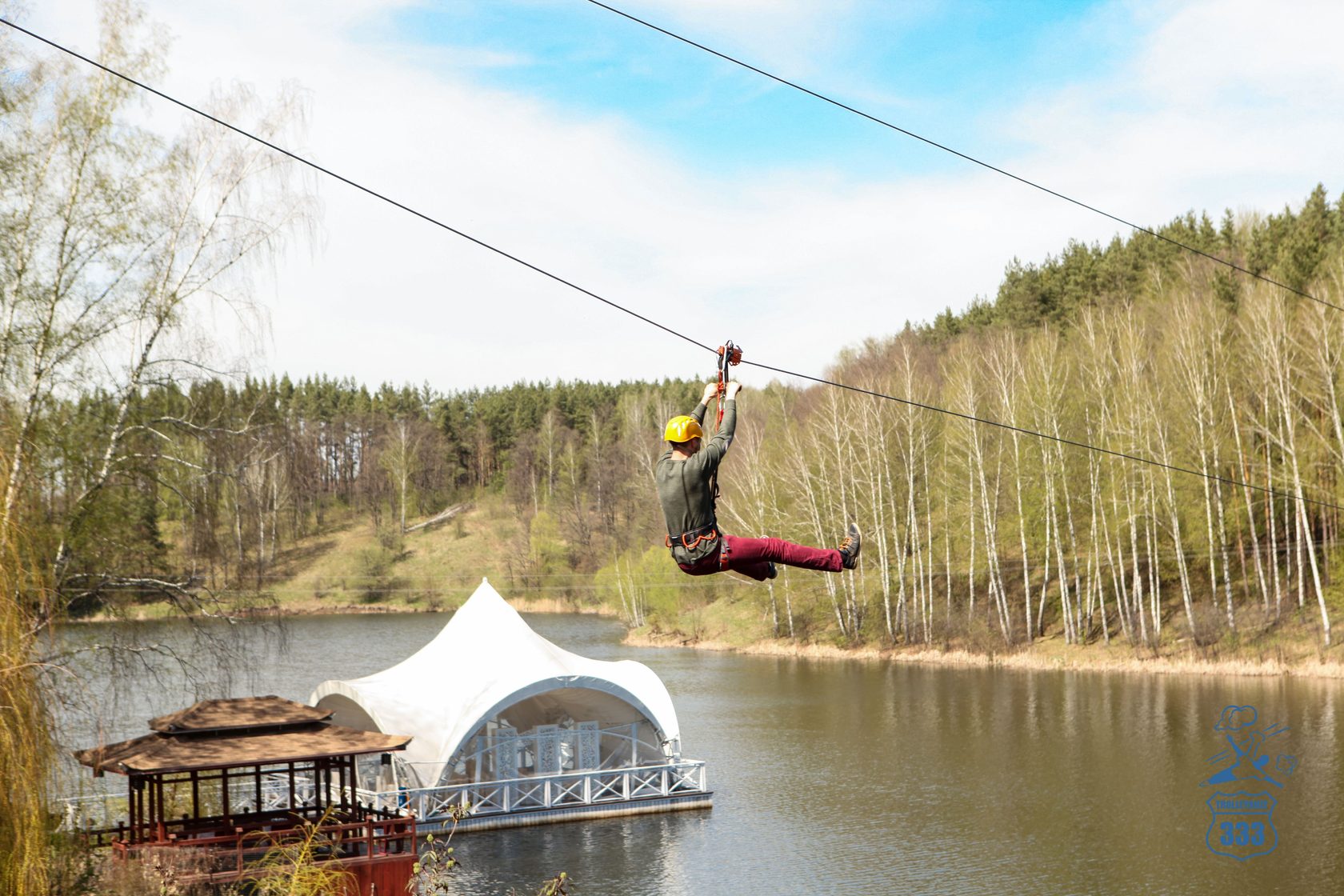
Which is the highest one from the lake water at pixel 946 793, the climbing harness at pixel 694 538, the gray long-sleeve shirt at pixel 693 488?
the gray long-sleeve shirt at pixel 693 488

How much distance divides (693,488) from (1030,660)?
40343 millimetres

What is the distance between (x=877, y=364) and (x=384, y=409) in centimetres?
5285

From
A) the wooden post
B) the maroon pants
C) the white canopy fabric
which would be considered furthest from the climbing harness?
the white canopy fabric

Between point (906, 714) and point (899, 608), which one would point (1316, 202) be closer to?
point (899, 608)

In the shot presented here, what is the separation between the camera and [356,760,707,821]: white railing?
926 inches

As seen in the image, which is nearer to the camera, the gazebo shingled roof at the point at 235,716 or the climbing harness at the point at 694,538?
the climbing harness at the point at 694,538

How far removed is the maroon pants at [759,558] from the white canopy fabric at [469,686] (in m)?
16.0

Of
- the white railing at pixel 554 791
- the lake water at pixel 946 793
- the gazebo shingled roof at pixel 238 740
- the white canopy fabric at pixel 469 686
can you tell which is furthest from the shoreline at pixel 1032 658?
the gazebo shingled roof at pixel 238 740

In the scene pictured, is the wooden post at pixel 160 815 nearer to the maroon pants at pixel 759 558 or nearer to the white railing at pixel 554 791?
the white railing at pixel 554 791

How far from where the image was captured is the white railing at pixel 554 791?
23516 mm

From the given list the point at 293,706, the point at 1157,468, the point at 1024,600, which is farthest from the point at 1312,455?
the point at 293,706

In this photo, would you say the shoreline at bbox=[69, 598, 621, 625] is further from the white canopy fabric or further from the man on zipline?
the man on zipline

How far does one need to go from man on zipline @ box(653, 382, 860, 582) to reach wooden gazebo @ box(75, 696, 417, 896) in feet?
29.5

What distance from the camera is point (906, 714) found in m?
35.9
